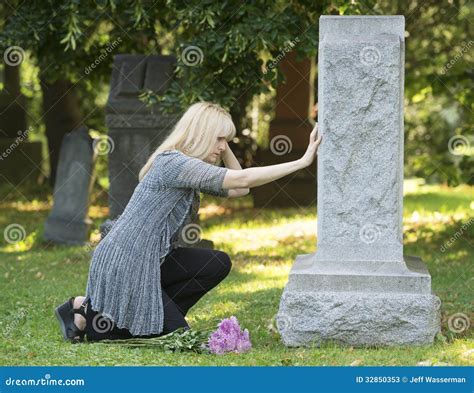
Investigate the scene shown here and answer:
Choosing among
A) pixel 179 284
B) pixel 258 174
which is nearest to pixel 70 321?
pixel 179 284

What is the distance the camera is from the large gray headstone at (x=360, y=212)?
211 inches

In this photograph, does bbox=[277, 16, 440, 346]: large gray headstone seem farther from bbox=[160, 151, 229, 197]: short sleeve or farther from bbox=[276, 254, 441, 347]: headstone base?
bbox=[160, 151, 229, 197]: short sleeve

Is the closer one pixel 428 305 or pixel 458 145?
pixel 428 305

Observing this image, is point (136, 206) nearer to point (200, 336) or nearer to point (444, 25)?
point (200, 336)

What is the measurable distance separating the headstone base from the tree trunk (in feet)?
30.7

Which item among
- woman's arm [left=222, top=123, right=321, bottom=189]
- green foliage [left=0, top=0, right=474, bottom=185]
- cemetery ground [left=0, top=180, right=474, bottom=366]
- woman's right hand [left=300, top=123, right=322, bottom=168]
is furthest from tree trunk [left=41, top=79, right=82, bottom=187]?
woman's arm [left=222, top=123, right=321, bottom=189]

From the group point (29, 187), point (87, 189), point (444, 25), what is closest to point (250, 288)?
point (87, 189)

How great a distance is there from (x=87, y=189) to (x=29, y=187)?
16.0 ft

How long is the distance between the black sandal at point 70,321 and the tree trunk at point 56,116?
8.70 m

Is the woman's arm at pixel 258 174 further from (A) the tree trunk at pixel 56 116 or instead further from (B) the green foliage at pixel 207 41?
(A) the tree trunk at pixel 56 116

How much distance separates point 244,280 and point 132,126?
209 cm

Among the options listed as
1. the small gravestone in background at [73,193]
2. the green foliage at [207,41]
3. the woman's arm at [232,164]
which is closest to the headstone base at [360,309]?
the woman's arm at [232,164]

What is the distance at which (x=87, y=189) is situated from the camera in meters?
10.5

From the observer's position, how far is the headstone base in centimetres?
534
